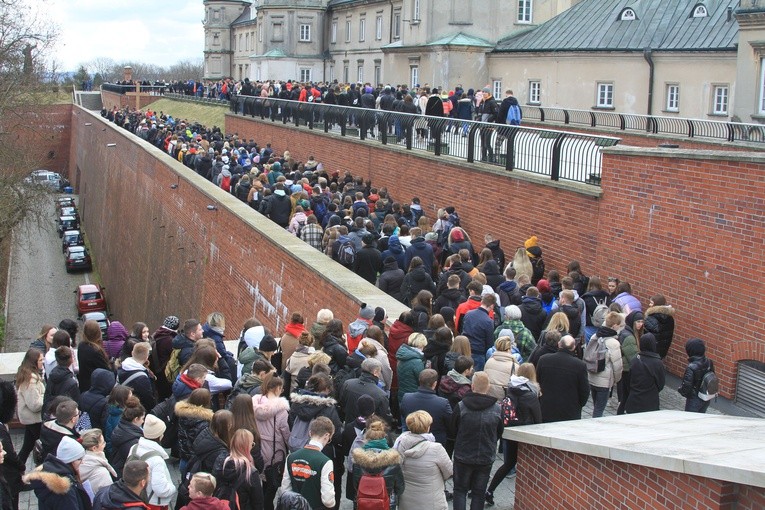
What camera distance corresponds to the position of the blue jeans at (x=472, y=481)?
26.1 feet

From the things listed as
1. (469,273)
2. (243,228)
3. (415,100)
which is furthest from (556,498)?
(415,100)

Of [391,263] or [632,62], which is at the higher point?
[632,62]

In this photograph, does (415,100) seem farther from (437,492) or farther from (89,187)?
(89,187)

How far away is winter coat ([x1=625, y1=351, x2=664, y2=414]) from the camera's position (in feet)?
30.6

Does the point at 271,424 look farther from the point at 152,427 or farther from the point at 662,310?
the point at 662,310

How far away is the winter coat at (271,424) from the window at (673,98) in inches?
1074

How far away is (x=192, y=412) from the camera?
7652mm

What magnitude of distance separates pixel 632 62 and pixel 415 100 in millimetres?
11956

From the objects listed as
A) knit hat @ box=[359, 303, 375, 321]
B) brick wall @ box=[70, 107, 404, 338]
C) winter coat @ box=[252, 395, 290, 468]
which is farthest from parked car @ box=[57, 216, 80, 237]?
winter coat @ box=[252, 395, 290, 468]

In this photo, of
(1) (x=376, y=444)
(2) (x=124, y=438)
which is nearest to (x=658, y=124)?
(1) (x=376, y=444)

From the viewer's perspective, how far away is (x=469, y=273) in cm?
1245

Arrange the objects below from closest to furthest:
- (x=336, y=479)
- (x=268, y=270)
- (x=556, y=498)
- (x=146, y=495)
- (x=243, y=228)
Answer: (x=146, y=495), (x=556, y=498), (x=336, y=479), (x=268, y=270), (x=243, y=228)

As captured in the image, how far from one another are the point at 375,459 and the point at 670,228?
6.72 m

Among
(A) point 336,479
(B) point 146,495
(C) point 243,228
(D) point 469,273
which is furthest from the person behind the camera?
(C) point 243,228
